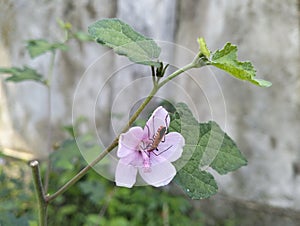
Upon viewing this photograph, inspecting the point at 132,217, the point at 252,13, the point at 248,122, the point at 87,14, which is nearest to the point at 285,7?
the point at 252,13

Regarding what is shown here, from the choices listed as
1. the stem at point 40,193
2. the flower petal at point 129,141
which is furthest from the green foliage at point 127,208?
the flower petal at point 129,141

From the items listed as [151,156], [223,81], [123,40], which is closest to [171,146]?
[151,156]

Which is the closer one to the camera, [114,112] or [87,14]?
[114,112]

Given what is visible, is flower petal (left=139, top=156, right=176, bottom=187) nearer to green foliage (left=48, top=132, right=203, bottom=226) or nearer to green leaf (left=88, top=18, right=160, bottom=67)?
green leaf (left=88, top=18, right=160, bottom=67)

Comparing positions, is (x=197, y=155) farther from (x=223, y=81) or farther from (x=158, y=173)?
(x=223, y=81)

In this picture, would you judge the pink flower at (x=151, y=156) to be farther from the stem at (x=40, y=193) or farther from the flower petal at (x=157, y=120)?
the stem at (x=40, y=193)

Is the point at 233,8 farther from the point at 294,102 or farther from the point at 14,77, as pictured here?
the point at 14,77
